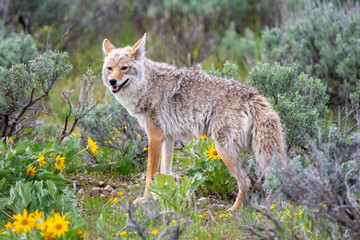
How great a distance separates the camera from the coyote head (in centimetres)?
515

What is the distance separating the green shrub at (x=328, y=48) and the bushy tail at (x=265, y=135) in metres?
2.97

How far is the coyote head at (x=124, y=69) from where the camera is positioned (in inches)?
203

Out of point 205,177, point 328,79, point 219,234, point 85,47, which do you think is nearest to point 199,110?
point 205,177

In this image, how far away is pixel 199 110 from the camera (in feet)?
16.4

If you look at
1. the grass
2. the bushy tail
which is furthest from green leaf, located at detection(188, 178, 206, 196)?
the bushy tail

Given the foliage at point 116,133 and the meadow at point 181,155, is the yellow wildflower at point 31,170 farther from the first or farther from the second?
the foliage at point 116,133

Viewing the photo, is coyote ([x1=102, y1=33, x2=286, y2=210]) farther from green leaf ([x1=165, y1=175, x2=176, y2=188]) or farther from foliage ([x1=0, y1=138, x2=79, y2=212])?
foliage ([x1=0, y1=138, x2=79, y2=212])

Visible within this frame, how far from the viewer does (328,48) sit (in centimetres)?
791

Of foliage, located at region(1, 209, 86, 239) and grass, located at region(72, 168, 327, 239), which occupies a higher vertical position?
grass, located at region(72, 168, 327, 239)

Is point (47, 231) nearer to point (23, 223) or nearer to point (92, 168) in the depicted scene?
point (23, 223)

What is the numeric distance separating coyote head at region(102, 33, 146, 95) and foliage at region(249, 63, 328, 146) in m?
1.44

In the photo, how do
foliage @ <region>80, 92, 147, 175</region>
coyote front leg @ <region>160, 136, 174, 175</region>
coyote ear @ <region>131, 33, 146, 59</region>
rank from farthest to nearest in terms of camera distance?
foliage @ <region>80, 92, 147, 175</region>
coyote front leg @ <region>160, 136, 174, 175</region>
coyote ear @ <region>131, 33, 146, 59</region>

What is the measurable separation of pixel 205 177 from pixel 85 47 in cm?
705

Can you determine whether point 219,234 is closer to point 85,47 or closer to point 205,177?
point 205,177
